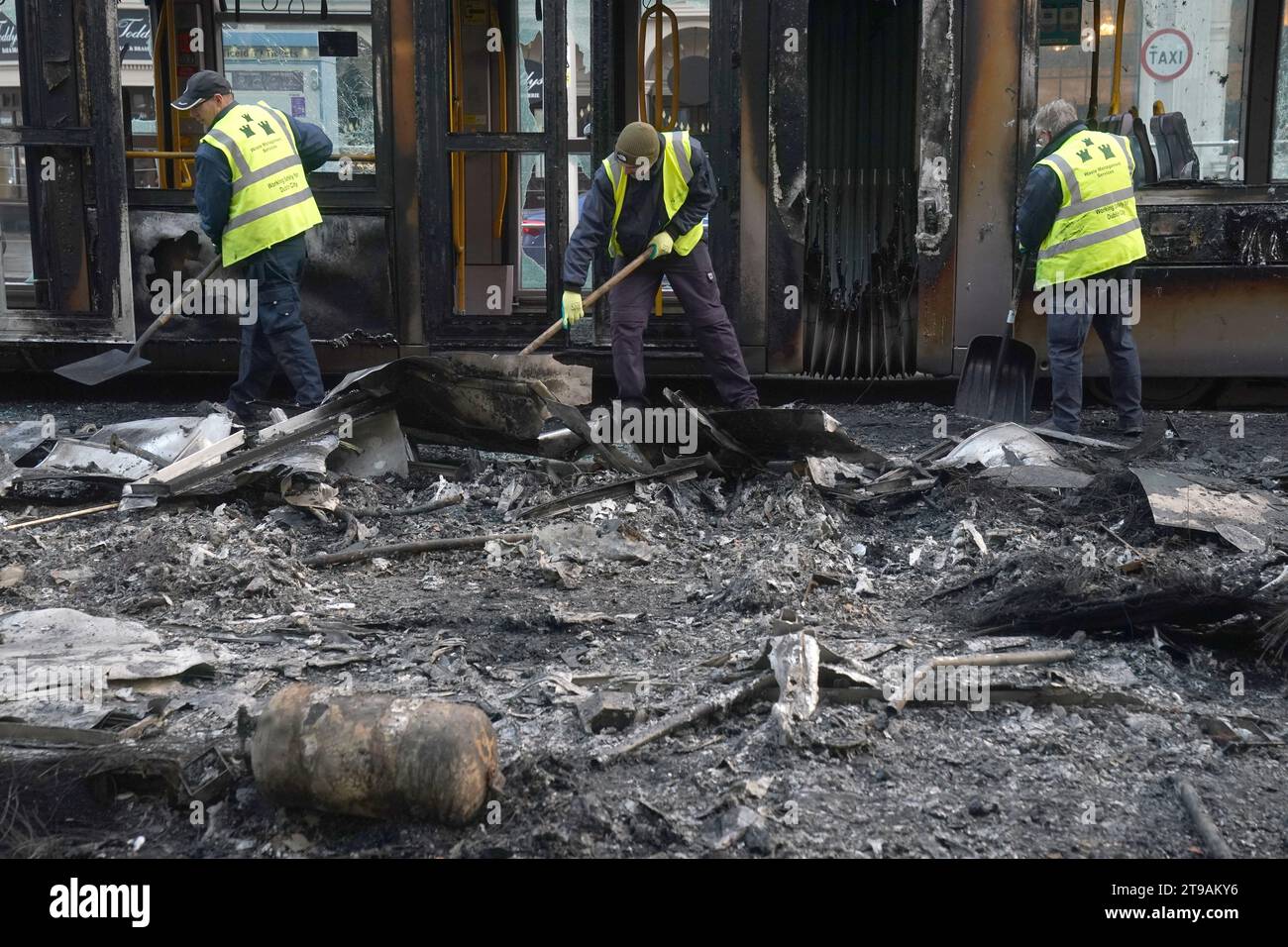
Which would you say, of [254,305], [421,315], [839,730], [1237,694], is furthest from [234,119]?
[1237,694]

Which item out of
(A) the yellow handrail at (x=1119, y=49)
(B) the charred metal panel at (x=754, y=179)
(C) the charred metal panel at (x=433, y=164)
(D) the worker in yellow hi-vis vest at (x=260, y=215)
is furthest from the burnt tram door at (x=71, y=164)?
(A) the yellow handrail at (x=1119, y=49)

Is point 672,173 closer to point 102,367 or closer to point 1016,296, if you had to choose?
point 1016,296

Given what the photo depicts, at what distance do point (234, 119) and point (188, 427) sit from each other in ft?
5.19

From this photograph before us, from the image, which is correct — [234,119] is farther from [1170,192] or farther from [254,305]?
[1170,192]

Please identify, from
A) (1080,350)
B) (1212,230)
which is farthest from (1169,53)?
(1080,350)

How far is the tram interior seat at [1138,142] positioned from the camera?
7074 mm

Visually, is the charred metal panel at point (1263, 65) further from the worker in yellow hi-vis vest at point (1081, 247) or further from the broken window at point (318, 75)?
the broken window at point (318, 75)

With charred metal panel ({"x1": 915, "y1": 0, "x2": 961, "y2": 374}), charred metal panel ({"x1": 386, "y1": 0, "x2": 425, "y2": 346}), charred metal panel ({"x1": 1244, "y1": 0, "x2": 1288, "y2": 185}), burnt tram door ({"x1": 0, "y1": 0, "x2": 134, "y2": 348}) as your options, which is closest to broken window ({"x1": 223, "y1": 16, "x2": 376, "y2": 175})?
charred metal panel ({"x1": 386, "y1": 0, "x2": 425, "y2": 346})

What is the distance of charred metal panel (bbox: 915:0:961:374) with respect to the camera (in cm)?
712

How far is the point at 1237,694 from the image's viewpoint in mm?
3637

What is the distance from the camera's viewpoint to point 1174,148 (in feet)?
23.3

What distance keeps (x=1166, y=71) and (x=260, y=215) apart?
4.72 metres

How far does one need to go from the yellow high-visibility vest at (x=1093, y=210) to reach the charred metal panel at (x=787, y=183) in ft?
4.49

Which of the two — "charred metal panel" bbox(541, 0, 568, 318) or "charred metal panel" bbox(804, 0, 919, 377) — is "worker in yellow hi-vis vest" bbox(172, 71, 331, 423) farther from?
"charred metal panel" bbox(804, 0, 919, 377)
